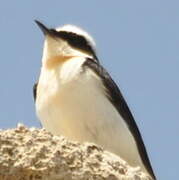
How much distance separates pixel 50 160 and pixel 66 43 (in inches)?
174

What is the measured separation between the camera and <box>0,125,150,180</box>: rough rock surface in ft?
16.0

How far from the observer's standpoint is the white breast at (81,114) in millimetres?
7931

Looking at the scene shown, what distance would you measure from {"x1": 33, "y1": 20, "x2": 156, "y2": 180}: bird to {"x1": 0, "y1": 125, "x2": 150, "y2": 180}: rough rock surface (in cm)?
259

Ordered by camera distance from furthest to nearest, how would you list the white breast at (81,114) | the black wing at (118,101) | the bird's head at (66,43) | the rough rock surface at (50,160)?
the bird's head at (66,43) → the black wing at (118,101) → the white breast at (81,114) → the rough rock surface at (50,160)

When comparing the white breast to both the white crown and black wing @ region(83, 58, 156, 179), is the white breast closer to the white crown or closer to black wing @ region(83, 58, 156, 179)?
black wing @ region(83, 58, 156, 179)

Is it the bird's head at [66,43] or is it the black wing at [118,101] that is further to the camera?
the bird's head at [66,43]

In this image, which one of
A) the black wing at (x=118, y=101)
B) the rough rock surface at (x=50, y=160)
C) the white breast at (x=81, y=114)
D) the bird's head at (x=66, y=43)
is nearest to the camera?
the rough rock surface at (x=50, y=160)

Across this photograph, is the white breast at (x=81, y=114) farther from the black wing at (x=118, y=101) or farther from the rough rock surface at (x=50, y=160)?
the rough rock surface at (x=50, y=160)

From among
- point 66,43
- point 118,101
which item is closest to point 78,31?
point 66,43

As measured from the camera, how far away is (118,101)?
8.59 m

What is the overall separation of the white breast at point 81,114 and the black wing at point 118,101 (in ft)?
0.38

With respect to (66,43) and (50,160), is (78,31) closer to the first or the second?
(66,43)

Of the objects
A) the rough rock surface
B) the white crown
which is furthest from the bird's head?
the rough rock surface

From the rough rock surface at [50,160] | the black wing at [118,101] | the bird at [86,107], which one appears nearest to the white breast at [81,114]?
the bird at [86,107]
